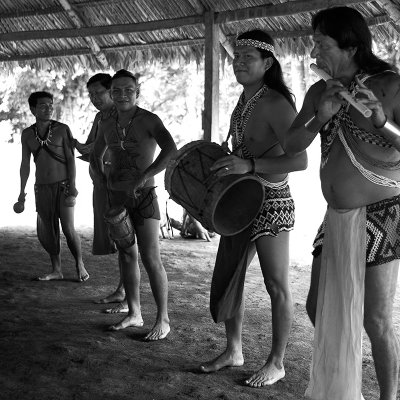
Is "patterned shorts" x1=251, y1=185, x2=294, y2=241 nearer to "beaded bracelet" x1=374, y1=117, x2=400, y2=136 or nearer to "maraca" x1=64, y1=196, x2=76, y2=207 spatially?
"beaded bracelet" x1=374, y1=117, x2=400, y2=136

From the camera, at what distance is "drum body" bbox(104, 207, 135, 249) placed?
14.5ft

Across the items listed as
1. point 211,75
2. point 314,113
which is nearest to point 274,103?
point 314,113

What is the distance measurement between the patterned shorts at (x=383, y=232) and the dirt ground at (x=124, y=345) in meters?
1.06

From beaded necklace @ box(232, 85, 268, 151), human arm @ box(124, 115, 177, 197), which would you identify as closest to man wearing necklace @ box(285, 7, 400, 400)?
beaded necklace @ box(232, 85, 268, 151)

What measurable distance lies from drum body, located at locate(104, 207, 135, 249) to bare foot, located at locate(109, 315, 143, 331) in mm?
545

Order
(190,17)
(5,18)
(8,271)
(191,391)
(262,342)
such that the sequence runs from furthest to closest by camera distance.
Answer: (5,18), (190,17), (8,271), (262,342), (191,391)

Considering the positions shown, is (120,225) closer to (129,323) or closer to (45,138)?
(129,323)

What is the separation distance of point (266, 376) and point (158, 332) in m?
1.06

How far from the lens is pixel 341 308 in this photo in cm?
282

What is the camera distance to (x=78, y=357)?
4105 millimetres

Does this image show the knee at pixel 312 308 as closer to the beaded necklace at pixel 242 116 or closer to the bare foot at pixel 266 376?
the bare foot at pixel 266 376

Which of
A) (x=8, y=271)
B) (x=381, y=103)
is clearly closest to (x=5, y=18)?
(x=8, y=271)

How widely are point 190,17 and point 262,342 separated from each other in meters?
4.07

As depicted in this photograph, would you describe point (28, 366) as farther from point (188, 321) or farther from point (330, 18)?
point (330, 18)
